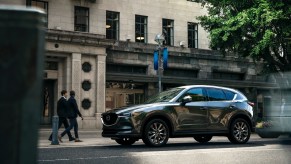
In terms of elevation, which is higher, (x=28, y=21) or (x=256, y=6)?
(x=256, y=6)

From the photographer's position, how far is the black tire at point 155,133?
38.4ft

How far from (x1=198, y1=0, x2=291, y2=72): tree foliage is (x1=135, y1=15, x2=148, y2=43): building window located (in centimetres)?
482

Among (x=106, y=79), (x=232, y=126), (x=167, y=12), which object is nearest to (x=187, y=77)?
(x=167, y=12)

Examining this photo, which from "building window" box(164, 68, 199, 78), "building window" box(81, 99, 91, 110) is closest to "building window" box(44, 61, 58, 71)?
"building window" box(81, 99, 91, 110)

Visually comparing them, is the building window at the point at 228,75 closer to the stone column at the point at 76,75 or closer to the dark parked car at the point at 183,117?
the stone column at the point at 76,75

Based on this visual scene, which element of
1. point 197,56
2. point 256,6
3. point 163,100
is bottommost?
Answer: point 163,100

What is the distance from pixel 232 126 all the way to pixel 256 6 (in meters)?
9.73

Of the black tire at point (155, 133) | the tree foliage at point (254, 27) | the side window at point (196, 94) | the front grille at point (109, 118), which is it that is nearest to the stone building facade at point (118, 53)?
the tree foliage at point (254, 27)

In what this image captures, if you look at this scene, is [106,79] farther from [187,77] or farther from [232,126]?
[232,126]

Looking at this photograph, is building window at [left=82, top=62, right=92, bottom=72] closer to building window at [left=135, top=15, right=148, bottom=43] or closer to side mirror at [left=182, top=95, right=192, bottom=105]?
building window at [left=135, top=15, right=148, bottom=43]

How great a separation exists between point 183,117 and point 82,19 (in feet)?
47.1

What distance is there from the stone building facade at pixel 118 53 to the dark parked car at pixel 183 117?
11.4m

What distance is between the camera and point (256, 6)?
21.1 m

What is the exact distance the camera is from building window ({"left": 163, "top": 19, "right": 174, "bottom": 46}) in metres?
28.3
